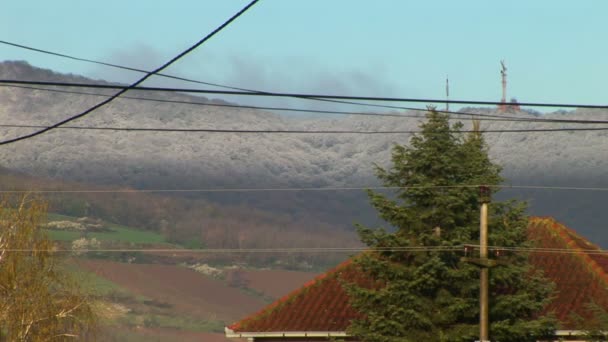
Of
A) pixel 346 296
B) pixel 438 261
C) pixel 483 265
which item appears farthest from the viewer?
pixel 346 296

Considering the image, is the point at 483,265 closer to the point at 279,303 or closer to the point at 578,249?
the point at 279,303

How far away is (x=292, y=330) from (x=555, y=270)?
8837 mm

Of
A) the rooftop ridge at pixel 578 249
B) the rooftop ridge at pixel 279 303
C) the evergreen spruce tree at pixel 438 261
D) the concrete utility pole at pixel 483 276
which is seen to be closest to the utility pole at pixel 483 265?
the concrete utility pole at pixel 483 276

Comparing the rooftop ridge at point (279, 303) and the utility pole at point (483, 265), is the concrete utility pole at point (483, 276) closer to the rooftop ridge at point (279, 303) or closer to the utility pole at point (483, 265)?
the utility pole at point (483, 265)

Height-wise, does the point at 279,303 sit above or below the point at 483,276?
below

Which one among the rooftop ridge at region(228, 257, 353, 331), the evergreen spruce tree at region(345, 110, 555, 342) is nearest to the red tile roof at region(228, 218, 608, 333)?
the rooftop ridge at region(228, 257, 353, 331)

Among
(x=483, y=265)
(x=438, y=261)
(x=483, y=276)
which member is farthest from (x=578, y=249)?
(x=483, y=265)

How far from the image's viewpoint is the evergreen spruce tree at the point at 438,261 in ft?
116

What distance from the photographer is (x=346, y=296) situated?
144 feet

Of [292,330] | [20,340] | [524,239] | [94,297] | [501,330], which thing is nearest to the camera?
[501,330]

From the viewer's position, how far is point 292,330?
42.2m

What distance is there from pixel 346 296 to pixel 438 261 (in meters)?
9.09

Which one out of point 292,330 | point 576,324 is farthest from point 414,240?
point 292,330

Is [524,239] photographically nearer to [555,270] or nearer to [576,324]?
[576,324]
